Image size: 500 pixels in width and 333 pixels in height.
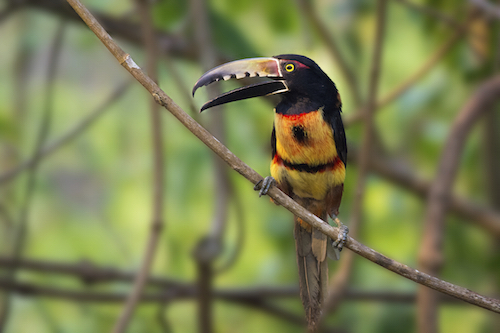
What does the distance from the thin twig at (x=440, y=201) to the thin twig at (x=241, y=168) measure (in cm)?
70

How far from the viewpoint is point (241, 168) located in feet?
2.76

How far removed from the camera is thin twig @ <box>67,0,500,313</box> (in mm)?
806

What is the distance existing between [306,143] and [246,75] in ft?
0.73

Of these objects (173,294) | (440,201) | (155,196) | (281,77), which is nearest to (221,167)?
(155,196)

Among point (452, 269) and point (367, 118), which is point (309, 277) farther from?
point (452, 269)

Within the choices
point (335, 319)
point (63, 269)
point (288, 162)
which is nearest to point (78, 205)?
point (63, 269)

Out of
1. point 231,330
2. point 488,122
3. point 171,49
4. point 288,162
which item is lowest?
point 288,162

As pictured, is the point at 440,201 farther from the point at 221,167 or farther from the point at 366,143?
the point at 221,167

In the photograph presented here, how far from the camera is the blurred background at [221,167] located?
205 centimetres

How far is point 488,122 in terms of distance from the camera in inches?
95.5

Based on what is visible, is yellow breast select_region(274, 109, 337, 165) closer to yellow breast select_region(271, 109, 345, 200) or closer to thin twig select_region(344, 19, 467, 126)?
yellow breast select_region(271, 109, 345, 200)

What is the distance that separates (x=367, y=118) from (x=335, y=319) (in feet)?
3.76

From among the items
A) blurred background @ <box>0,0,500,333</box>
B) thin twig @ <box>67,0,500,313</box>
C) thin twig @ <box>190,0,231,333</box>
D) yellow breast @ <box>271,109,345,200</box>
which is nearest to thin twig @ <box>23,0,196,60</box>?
blurred background @ <box>0,0,500,333</box>

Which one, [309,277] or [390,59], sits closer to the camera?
[309,277]
